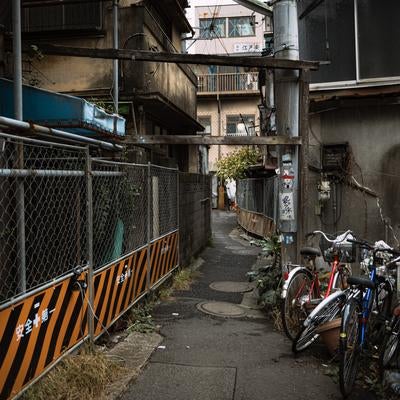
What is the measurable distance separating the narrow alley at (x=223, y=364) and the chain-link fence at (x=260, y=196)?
7177 millimetres

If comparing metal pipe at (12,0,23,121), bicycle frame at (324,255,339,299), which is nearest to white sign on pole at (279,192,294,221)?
bicycle frame at (324,255,339,299)

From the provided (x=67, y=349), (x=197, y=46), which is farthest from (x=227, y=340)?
(x=197, y=46)

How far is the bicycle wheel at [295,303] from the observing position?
607cm

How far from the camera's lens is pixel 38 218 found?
16.3 ft

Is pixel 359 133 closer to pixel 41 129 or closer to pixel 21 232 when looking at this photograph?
pixel 41 129

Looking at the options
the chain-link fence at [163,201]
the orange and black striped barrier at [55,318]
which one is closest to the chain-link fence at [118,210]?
the orange and black striped barrier at [55,318]

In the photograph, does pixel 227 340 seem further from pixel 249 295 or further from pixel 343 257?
pixel 249 295

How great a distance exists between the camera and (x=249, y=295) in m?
8.84

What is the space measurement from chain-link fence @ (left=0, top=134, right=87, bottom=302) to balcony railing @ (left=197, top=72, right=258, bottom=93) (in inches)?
1060

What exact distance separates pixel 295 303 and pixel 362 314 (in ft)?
5.00

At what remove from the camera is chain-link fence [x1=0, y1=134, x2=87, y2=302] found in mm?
3918

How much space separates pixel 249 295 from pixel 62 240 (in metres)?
4.77

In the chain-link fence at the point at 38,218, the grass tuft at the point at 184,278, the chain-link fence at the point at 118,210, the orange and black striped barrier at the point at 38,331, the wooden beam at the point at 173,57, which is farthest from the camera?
the grass tuft at the point at 184,278

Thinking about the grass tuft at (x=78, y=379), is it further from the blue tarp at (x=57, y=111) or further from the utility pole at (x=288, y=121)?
the utility pole at (x=288, y=121)
